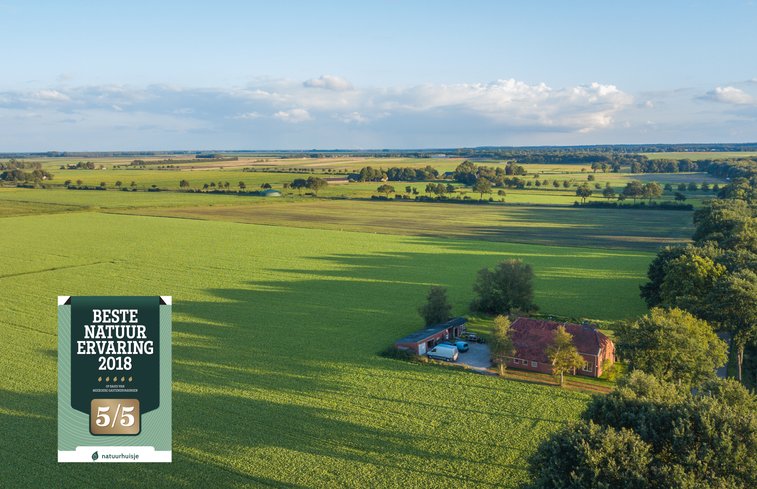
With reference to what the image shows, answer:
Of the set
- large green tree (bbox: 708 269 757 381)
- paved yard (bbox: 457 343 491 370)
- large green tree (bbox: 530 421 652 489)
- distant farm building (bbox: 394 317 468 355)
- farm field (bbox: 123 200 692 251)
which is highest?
farm field (bbox: 123 200 692 251)

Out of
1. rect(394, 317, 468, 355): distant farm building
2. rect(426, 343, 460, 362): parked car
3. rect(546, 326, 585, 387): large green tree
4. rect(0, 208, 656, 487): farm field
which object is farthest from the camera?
rect(394, 317, 468, 355): distant farm building

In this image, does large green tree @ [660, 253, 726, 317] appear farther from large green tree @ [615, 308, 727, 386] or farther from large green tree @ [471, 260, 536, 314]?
large green tree @ [471, 260, 536, 314]

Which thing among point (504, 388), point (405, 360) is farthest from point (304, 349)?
point (504, 388)

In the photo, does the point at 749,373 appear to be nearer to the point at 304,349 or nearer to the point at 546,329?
the point at 546,329

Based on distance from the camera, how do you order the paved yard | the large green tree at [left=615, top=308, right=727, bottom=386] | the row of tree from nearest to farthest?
1. the row of tree
2. the large green tree at [left=615, top=308, right=727, bottom=386]
3. the paved yard

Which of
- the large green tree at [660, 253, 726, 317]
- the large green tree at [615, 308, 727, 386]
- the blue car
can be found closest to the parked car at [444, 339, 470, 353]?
the blue car

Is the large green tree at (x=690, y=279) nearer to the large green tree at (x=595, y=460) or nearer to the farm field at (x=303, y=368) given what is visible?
the farm field at (x=303, y=368)

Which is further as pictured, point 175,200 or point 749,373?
point 175,200
